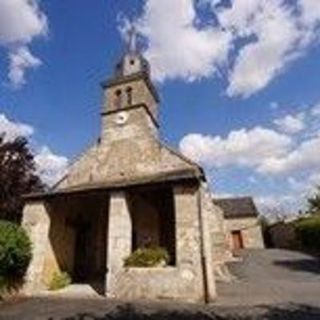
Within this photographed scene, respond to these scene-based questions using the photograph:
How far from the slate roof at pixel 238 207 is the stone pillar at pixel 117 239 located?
1080 inches

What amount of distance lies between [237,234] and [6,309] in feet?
106

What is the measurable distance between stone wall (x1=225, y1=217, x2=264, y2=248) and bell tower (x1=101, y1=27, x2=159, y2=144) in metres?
22.5

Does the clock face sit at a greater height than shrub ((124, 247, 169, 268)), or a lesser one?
greater

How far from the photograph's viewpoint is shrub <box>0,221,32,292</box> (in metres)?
14.5

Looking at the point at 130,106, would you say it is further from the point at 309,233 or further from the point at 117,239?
the point at 309,233

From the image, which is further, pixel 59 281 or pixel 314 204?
pixel 314 204

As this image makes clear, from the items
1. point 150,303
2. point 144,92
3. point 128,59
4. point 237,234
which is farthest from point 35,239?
point 237,234

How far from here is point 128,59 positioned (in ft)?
78.7

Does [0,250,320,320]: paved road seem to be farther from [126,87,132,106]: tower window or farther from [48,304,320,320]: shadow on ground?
[126,87,132,106]: tower window

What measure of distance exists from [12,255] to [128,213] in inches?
174

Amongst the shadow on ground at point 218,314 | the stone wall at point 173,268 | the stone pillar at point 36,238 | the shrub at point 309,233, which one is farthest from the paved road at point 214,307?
the shrub at point 309,233

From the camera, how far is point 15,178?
64.5 ft

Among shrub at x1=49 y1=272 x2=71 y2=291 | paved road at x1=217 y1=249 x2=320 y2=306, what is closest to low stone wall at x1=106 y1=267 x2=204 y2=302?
paved road at x1=217 y1=249 x2=320 y2=306

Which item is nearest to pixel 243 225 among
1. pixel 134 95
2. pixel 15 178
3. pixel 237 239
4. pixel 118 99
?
pixel 237 239
